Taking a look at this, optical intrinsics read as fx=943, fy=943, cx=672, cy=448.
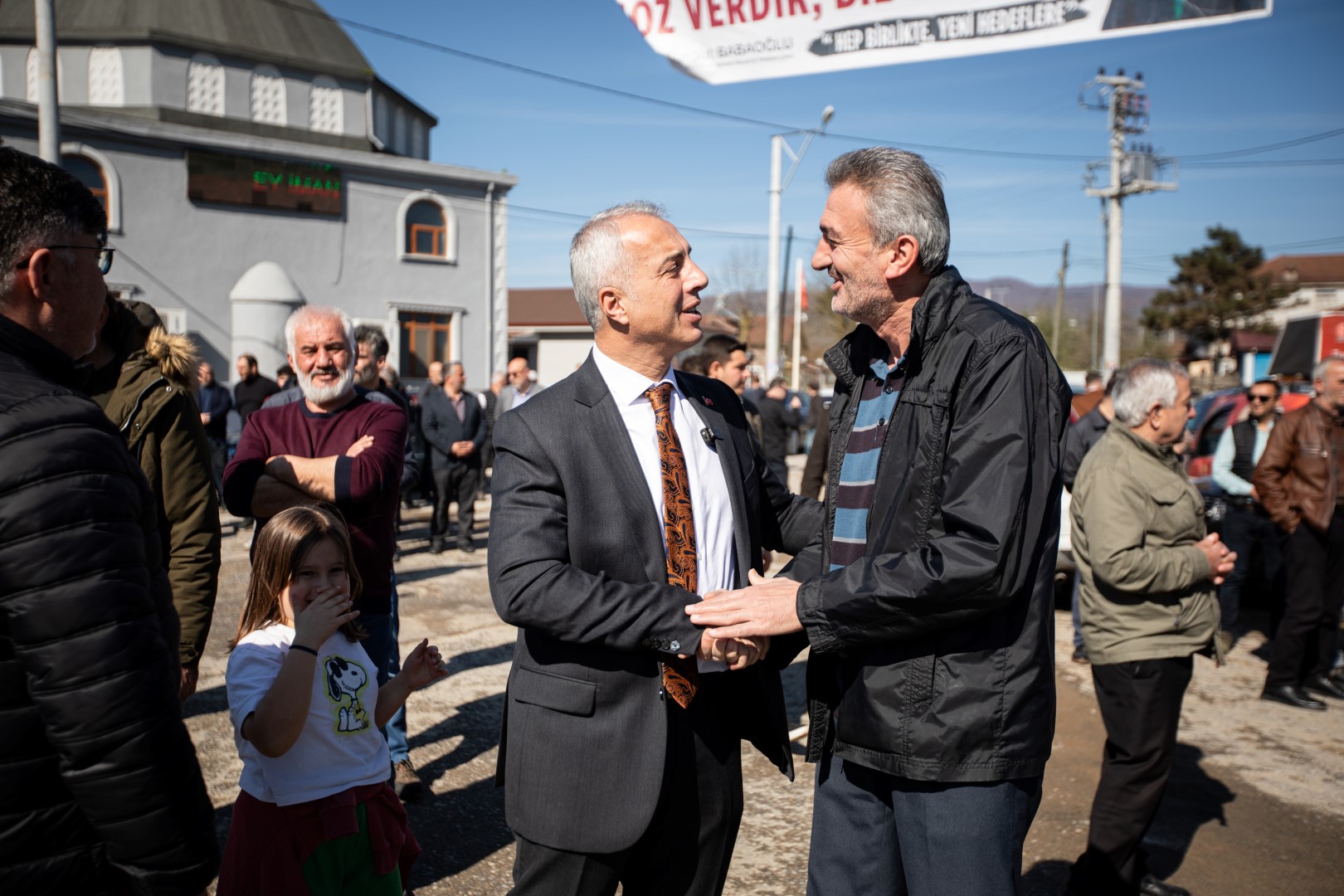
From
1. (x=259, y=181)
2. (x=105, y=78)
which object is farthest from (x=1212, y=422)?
(x=105, y=78)

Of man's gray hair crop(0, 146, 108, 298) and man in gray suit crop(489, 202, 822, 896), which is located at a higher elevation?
man's gray hair crop(0, 146, 108, 298)

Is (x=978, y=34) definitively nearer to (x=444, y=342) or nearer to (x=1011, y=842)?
(x=1011, y=842)

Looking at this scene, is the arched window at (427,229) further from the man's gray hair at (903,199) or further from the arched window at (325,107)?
the man's gray hair at (903,199)

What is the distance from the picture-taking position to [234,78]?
25.9 metres

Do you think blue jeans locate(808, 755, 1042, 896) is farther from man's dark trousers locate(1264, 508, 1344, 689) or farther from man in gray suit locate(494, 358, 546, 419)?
man in gray suit locate(494, 358, 546, 419)

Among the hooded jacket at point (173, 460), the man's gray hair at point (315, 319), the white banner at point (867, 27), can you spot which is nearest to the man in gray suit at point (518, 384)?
the white banner at point (867, 27)

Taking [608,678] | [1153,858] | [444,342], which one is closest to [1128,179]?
[444,342]

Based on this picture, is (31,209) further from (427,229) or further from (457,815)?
(427,229)

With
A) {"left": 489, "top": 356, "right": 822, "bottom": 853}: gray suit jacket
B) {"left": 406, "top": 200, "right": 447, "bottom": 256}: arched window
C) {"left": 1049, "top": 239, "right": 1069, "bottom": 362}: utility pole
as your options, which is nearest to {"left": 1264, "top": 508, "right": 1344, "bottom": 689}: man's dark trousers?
{"left": 489, "top": 356, "right": 822, "bottom": 853}: gray suit jacket

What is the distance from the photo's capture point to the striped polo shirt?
2.37 metres

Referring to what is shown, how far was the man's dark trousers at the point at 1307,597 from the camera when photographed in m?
6.04

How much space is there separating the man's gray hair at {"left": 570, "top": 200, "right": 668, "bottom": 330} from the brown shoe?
2.79 metres

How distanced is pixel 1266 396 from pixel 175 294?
23.0m

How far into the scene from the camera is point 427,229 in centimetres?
2700
